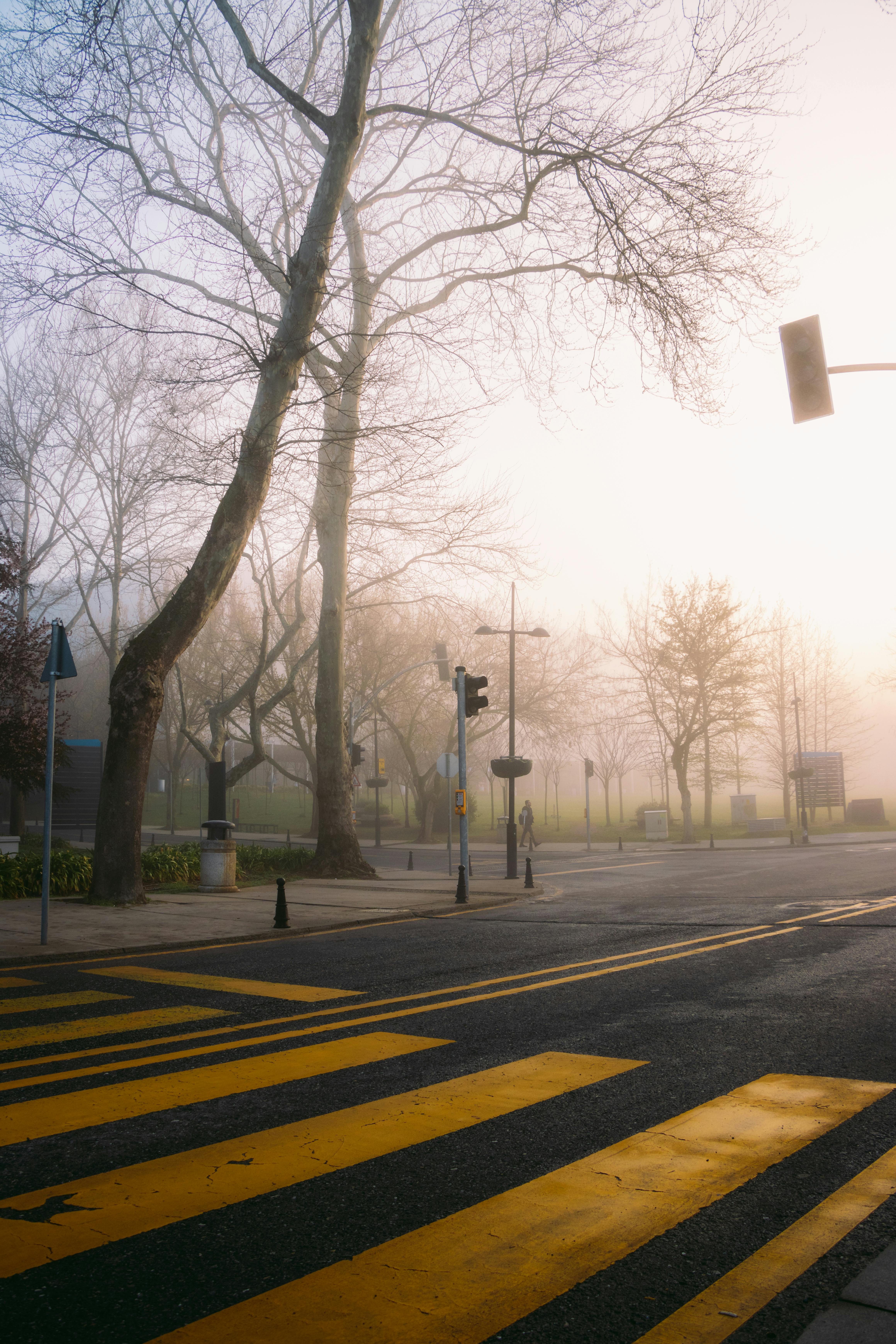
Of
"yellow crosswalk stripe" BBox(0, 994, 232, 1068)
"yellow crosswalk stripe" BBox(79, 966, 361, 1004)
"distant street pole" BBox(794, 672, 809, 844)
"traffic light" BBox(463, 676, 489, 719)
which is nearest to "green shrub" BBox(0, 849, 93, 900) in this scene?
"traffic light" BBox(463, 676, 489, 719)

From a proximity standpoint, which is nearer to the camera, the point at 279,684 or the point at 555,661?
the point at 279,684

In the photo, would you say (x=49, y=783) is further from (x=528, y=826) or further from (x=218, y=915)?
(x=528, y=826)

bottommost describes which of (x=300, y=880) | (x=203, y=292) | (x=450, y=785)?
(x=300, y=880)

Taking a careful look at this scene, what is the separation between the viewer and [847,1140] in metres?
4.30

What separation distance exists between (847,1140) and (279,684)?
40250mm

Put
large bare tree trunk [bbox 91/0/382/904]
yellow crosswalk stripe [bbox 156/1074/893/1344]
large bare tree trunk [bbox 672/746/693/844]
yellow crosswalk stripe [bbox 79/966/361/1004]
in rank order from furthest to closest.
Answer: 1. large bare tree trunk [bbox 672/746/693/844]
2. large bare tree trunk [bbox 91/0/382/904]
3. yellow crosswalk stripe [bbox 79/966/361/1004]
4. yellow crosswalk stripe [bbox 156/1074/893/1344]

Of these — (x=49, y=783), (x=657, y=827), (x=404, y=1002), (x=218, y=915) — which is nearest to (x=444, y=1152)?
(x=404, y=1002)

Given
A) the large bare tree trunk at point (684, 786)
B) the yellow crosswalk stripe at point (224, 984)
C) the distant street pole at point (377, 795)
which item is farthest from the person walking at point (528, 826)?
the yellow crosswalk stripe at point (224, 984)

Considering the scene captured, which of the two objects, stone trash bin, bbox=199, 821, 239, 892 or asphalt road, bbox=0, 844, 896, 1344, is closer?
asphalt road, bbox=0, 844, 896, 1344

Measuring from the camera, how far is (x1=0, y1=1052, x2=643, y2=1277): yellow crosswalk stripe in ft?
11.0

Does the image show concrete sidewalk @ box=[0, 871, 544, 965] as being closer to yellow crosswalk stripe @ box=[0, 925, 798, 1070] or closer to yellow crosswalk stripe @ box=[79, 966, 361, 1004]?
yellow crosswalk stripe @ box=[79, 966, 361, 1004]

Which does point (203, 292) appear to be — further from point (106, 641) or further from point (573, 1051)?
point (573, 1051)

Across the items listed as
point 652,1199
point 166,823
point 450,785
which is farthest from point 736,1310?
point 166,823

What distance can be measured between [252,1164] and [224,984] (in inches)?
182
